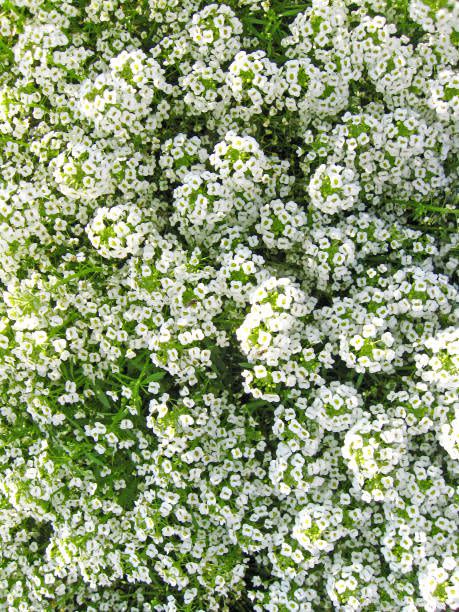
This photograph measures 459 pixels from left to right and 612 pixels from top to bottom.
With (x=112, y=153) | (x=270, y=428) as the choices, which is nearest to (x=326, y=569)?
(x=270, y=428)

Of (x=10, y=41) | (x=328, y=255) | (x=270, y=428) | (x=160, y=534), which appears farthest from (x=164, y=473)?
(x=10, y=41)

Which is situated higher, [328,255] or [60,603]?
[328,255]

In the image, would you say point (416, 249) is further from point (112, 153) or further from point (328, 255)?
point (112, 153)

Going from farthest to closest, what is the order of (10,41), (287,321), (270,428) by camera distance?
(10,41) < (270,428) < (287,321)

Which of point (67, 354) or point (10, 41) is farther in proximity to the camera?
point (10, 41)

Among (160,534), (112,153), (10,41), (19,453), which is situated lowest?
(160,534)

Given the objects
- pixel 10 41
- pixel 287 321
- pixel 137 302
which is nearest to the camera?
pixel 287 321
